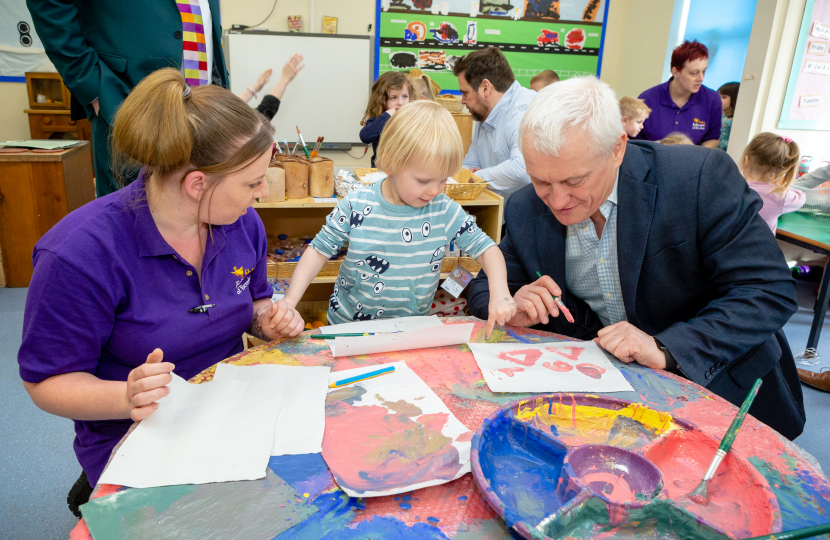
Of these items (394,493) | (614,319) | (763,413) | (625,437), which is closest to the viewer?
(394,493)

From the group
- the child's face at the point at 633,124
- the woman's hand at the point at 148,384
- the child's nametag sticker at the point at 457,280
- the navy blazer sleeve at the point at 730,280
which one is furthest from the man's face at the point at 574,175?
the child's face at the point at 633,124

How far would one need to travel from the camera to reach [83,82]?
2.06 m

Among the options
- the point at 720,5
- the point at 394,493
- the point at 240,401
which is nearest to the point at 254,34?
the point at 720,5

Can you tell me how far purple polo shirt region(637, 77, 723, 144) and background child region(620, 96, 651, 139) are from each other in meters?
0.28

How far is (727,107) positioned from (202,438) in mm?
4762

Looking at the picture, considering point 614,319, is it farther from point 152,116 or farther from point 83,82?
point 83,82

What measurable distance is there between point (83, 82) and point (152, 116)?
4.44 feet

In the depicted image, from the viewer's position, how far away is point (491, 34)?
17.8 feet

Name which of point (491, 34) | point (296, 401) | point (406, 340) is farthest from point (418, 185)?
point (491, 34)

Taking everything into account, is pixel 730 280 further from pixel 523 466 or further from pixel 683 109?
pixel 683 109

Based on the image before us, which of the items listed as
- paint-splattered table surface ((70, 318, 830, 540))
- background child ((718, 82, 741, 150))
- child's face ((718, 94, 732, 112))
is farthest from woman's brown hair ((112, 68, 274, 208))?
child's face ((718, 94, 732, 112))

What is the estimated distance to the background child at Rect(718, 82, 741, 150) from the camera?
4318mm

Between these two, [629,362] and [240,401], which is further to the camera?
[629,362]

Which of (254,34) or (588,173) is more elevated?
(254,34)
